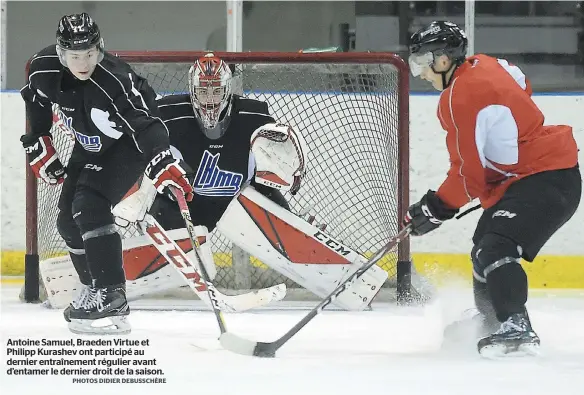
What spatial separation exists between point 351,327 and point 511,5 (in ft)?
6.48

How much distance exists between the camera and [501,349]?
101 inches

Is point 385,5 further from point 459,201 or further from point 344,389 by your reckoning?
point 344,389

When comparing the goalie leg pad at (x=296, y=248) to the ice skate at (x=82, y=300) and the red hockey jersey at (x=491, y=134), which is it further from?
the red hockey jersey at (x=491, y=134)

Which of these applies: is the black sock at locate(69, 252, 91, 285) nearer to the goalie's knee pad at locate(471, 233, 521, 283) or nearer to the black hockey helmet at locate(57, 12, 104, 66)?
the black hockey helmet at locate(57, 12, 104, 66)

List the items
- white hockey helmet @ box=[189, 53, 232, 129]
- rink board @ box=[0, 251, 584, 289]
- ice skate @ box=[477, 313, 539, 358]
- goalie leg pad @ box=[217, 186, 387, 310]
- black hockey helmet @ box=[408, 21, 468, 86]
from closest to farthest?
ice skate @ box=[477, 313, 539, 358] → black hockey helmet @ box=[408, 21, 468, 86] → white hockey helmet @ box=[189, 53, 232, 129] → goalie leg pad @ box=[217, 186, 387, 310] → rink board @ box=[0, 251, 584, 289]

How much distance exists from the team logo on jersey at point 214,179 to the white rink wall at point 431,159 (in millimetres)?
975

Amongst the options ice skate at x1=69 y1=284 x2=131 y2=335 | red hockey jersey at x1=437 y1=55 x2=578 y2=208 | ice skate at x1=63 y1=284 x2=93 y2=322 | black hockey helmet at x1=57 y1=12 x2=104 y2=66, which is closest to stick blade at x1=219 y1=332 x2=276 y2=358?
ice skate at x1=69 y1=284 x2=131 y2=335

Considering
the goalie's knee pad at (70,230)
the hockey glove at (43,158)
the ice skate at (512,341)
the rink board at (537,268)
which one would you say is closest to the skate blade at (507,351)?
the ice skate at (512,341)

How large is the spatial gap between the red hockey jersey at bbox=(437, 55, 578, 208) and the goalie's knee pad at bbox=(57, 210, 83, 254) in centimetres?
110

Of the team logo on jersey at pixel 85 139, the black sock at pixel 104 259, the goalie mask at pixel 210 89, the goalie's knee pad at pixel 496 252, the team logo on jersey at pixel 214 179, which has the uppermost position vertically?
the goalie mask at pixel 210 89

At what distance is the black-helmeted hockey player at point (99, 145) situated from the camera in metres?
2.78

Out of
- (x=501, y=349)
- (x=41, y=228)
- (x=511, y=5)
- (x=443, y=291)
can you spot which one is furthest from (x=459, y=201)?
(x=511, y=5)

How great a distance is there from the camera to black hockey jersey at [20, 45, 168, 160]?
2.81m

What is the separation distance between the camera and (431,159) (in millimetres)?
4215
